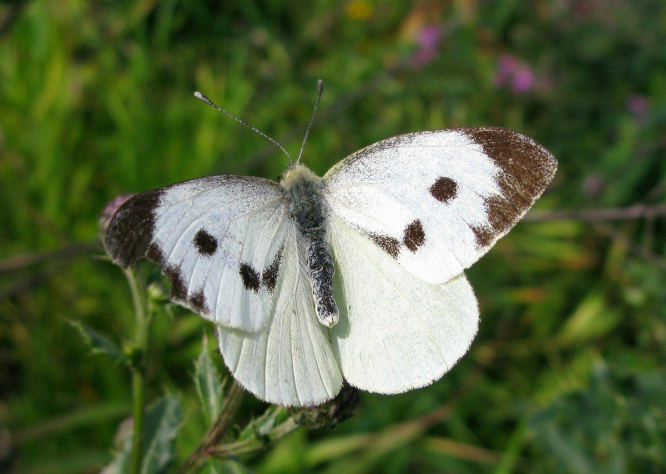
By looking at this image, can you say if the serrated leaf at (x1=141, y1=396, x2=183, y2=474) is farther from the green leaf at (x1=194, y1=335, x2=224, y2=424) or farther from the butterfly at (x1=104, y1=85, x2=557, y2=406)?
the butterfly at (x1=104, y1=85, x2=557, y2=406)

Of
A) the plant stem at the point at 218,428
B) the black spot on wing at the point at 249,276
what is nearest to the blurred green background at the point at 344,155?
the plant stem at the point at 218,428

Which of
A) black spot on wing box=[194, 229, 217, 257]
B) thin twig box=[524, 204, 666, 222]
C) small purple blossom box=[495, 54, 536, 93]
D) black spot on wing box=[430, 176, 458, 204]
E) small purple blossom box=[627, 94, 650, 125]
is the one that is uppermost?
black spot on wing box=[194, 229, 217, 257]

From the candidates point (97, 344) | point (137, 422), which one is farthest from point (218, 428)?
point (97, 344)

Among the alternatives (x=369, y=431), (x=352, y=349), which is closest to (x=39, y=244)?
(x=369, y=431)

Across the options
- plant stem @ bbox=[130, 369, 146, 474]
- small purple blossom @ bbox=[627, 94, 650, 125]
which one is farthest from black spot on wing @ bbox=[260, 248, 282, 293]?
small purple blossom @ bbox=[627, 94, 650, 125]

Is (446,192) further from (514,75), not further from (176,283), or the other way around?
(514,75)

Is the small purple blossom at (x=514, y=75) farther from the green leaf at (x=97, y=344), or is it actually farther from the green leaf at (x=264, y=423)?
the green leaf at (x=97, y=344)
